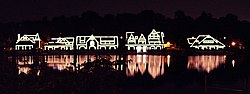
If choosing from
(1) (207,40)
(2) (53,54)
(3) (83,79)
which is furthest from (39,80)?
(1) (207,40)

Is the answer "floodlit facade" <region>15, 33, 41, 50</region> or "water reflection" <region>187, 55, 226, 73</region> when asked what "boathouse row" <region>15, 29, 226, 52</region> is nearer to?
"floodlit facade" <region>15, 33, 41, 50</region>

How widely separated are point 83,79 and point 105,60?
1.28ft

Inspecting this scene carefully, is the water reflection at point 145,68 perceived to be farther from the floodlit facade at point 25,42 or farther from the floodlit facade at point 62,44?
the floodlit facade at point 25,42

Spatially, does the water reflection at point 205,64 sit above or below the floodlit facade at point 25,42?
below

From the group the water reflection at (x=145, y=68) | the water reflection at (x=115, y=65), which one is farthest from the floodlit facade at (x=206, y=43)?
the water reflection at (x=145, y=68)

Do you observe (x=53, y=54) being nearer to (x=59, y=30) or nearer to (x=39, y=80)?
(x=59, y=30)

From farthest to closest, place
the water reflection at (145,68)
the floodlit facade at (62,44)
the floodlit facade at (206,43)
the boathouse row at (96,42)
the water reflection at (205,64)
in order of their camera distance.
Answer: the floodlit facade at (206,43)
the floodlit facade at (62,44)
the boathouse row at (96,42)
the water reflection at (205,64)
the water reflection at (145,68)

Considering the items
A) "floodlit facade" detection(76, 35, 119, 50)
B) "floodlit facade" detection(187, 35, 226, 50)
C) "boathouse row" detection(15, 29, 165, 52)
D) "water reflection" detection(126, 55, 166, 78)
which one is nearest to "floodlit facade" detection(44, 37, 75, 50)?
"boathouse row" detection(15, 29, 165, 52)

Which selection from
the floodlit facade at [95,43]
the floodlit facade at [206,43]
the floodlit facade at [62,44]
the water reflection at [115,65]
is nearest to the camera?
the water reflection at [115,65]

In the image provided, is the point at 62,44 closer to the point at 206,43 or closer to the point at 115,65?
the point at 206,43

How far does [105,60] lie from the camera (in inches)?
140

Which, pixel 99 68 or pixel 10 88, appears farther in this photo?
pixel 99 68

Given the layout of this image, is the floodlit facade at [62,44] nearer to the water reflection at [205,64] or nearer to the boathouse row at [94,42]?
the boathouse row at [94,42]

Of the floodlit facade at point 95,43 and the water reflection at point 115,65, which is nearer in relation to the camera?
the water reflection at point 115,65
